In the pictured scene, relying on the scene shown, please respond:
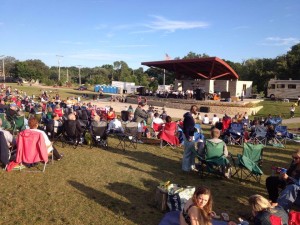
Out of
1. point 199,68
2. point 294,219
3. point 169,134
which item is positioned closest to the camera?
point 294,219

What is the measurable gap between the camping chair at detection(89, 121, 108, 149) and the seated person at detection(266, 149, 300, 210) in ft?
16.9

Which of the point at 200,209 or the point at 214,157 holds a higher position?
the point at 200,209

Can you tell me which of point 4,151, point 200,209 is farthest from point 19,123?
point 200,209

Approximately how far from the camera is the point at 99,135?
9.09m

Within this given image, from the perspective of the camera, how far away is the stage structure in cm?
3266

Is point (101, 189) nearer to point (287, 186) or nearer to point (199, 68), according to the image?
point (287, 186)

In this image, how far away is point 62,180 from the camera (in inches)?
245

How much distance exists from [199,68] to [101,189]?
31.1 m

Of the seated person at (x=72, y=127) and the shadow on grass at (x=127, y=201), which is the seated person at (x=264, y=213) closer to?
the shadow on grass at (x=127, y=201)

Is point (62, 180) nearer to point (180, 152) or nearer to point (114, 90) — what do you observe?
point (180, 152)

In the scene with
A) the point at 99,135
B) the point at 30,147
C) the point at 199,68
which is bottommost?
the point at 99,135

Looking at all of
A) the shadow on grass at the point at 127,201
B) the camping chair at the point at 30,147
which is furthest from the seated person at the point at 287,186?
the camping chair at the point at 30,147

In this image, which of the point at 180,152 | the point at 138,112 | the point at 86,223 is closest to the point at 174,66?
the point at 138,112

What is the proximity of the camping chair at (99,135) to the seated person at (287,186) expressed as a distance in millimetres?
5143
